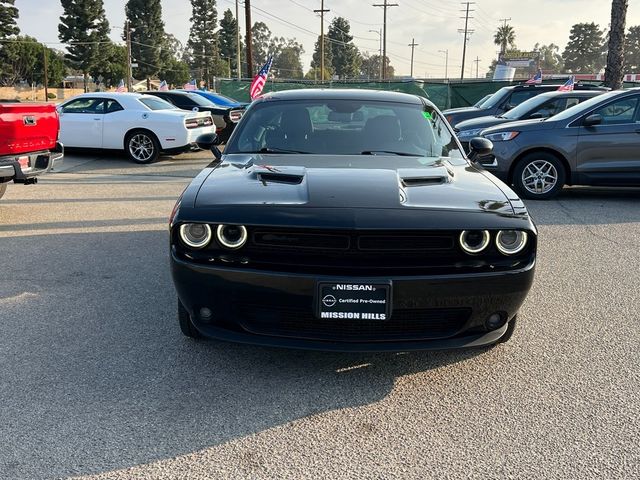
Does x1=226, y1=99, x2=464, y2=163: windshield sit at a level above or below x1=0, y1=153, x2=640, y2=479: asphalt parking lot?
above

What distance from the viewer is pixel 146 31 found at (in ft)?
242

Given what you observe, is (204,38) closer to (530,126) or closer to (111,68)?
(111,68)

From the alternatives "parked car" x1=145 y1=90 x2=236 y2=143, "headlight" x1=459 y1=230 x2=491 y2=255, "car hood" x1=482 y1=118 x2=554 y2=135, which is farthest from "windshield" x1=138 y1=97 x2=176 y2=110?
"headlight" x1=459 y1=230 x2=491 y2=255

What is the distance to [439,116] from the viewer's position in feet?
15.3

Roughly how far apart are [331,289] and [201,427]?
0.88 metres

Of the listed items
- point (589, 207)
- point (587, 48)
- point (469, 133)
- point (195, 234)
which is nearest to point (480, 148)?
point (195, 234)

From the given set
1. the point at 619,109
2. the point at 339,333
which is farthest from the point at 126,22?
the point at 339,333

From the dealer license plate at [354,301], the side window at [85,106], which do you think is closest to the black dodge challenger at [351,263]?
the dealer license plate at [354,301]

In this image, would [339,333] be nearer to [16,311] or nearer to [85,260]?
[16,311]

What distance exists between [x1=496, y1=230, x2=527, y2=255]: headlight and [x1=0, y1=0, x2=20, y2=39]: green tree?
6811cm

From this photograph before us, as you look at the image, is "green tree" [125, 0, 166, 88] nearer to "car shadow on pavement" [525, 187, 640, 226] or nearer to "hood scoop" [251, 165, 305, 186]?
"car shadow on pavement" [525, 187, 640, 226]

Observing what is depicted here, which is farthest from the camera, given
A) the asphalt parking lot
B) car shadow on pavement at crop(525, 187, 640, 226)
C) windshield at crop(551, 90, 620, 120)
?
windshield at crop(551, 90, 620, 120)

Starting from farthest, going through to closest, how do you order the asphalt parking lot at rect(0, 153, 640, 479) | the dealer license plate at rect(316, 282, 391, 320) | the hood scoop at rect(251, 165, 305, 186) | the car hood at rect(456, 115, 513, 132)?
the car hood at rect(456, 115, 513, 132)
the hood scoop at rect(251, 165, 305, 186)
the dealer license plate at rect(316, 282, 391, 320)
the asphalt parking lot at rect(0, 153, 640, 479)

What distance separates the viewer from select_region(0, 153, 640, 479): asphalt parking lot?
248cm
